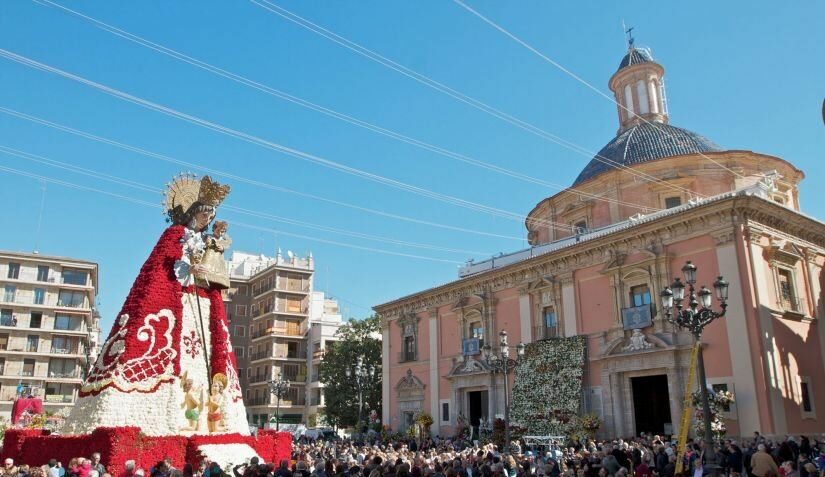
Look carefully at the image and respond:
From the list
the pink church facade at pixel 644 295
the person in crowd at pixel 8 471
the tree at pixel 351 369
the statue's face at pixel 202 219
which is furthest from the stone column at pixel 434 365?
the person in crowd at pixel 8 471

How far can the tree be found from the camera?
131 ft

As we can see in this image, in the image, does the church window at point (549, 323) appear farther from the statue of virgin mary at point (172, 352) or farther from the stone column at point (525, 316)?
the statue of virgin mary at point (172, 352)

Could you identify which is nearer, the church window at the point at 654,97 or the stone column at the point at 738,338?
the stone column at the point at 738,338

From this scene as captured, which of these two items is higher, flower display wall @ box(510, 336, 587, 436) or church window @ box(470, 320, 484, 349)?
church window @ box(470, 320, 484, 349)

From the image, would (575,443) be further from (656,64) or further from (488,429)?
(656,64)

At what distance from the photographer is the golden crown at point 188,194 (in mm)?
13992

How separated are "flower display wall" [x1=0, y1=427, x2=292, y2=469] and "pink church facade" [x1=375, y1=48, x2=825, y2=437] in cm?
1476

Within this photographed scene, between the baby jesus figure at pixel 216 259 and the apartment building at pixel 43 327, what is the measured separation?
37.8 metres

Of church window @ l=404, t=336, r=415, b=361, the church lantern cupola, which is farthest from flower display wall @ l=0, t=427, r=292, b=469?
the church lantern cupola

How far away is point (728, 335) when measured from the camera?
768 inches

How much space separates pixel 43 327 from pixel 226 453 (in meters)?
44.3

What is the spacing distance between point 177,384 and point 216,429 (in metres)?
1.20

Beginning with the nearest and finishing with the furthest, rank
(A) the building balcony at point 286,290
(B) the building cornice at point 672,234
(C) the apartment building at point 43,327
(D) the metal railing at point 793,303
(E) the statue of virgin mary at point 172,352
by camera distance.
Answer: (E) the statue of virgin mary at point 172,352 → (B) the building cornice at point 672,234 → (D) the metal railing at point 793,303 → (C) the apartment building at point 43,327 → (A) the building balcony at point 286,290

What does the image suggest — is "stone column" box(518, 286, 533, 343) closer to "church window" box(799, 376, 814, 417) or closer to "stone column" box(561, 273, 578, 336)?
"stone column" box(561, 273, 578, 336)
